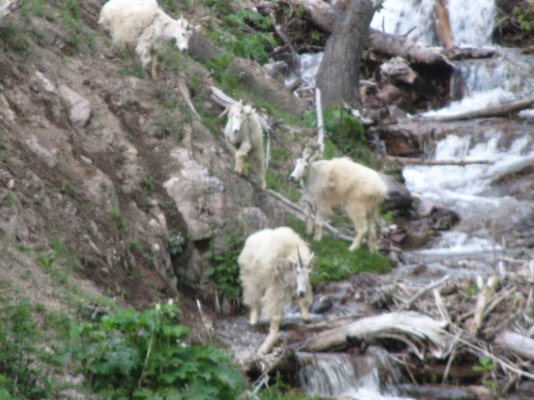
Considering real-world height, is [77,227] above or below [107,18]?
below

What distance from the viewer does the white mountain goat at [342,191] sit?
1234cm

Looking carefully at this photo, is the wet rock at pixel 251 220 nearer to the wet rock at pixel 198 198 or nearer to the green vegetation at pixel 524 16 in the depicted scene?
the wet rock at pixel 198 198

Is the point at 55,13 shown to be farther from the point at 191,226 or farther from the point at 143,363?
the point at 143,363

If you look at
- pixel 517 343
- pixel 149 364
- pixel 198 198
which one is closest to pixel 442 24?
pixel 198 198

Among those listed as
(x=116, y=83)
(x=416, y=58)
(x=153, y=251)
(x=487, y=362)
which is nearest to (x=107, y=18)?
(x=116, y=83)

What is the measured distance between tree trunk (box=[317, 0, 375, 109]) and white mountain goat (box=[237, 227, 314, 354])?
8.38 m

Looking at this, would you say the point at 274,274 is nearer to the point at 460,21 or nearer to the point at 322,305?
the point at 322,305

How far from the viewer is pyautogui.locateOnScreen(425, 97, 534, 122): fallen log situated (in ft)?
62.8

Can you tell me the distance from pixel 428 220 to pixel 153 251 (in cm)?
659

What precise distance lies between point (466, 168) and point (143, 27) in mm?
7656

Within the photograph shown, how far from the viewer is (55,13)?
1295cm

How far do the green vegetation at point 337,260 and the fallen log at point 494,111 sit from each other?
25.5ft

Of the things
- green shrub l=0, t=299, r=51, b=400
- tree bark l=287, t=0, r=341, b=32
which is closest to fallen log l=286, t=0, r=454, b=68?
tree bark l=287, t=0, r=341, b=32

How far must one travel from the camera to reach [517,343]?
25.7ft
